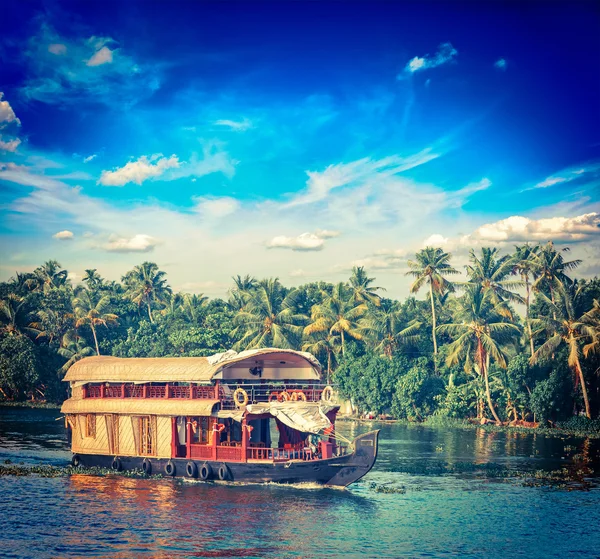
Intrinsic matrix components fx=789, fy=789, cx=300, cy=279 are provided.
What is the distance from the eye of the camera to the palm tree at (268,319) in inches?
2544

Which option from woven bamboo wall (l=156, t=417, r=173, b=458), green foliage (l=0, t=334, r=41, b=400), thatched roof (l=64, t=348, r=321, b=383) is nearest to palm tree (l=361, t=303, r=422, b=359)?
green foliage (l=0, t=334, r=41, b=400)

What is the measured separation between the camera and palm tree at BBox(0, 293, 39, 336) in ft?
221

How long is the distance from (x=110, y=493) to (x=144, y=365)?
18.2ft

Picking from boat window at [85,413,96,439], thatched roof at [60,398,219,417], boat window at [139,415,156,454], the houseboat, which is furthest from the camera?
boat window at [85,413,96,439]

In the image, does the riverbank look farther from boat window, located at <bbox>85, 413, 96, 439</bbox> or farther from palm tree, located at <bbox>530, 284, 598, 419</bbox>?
boat window, located at <bbox>85, 413, 96, 439</bbox>

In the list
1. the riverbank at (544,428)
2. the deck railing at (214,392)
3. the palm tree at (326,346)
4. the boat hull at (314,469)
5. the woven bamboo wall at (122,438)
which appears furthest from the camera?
the palm tree at (326,346)

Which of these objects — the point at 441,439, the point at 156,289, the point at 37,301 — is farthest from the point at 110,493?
the point at 156,289

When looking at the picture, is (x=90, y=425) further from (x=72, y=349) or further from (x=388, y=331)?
(x=72, y=349)

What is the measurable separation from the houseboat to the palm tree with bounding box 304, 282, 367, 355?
28629 millimetres

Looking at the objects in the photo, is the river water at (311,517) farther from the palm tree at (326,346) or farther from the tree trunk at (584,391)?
the palm tree at (326,346)

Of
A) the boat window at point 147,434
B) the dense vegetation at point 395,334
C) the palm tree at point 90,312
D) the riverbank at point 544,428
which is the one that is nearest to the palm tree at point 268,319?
the dense vegetation at point 395,334

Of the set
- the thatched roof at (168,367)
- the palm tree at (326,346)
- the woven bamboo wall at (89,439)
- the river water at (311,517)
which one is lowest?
the river water at (311,517)

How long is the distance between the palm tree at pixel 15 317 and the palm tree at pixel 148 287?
14.8 metres

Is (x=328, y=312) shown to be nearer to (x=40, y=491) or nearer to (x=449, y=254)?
(x=449, y=254)
